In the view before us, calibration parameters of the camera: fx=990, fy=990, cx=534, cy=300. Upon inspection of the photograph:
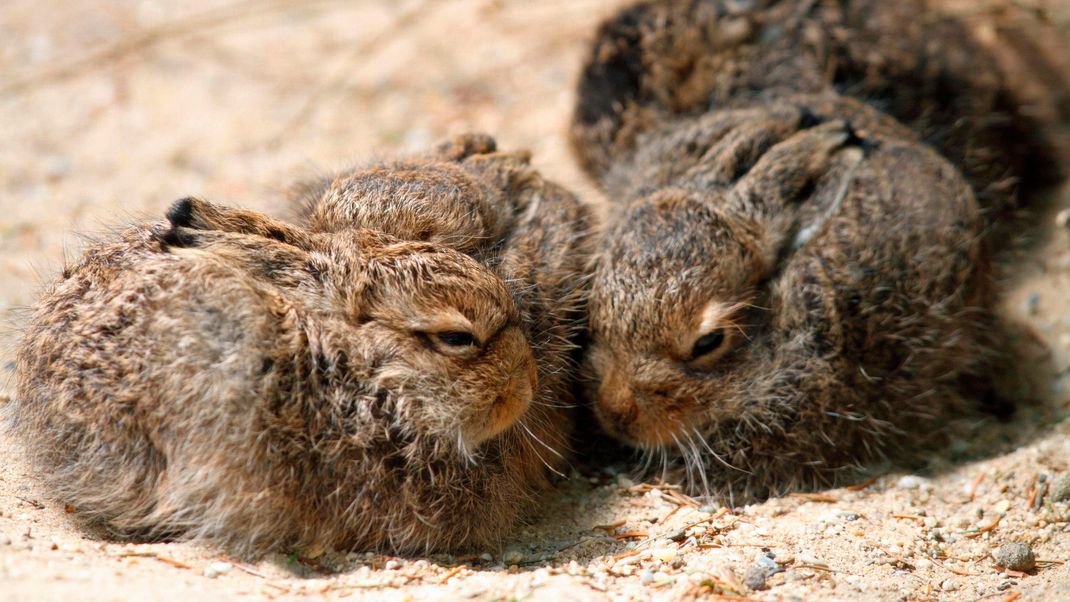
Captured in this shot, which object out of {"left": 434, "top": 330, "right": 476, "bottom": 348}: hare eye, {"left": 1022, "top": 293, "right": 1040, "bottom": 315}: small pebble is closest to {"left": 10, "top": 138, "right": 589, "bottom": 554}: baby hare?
{"left": 434, "top": 330, "right": 476, "bottom": 348}: hare eye

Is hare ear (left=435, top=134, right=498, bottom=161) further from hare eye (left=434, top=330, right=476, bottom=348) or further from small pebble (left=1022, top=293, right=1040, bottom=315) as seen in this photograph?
small pebble (left=1022, top=293, right=1040, bottom=315)

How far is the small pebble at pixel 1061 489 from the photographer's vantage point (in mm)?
4820

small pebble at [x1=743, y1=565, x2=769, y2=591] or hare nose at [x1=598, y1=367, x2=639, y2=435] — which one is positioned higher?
hare nose at [x1=598, y1=367, x2=639, y2=435]

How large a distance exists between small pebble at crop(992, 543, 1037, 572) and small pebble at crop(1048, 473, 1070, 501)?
1.75 ft

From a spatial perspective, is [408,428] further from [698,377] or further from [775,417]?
[775,417]

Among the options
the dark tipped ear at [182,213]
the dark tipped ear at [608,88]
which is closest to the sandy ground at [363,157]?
the dark tipped ear at [608,88]

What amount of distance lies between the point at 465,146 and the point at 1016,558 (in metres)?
3.45

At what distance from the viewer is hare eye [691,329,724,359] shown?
508 cm

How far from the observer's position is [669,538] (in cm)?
462

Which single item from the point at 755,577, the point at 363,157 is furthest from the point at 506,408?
the point at 363,157

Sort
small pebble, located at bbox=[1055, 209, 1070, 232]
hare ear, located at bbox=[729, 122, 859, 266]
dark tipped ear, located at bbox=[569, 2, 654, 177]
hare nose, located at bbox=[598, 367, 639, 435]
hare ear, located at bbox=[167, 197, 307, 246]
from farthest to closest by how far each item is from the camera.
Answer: dark tipped ear, located at bbox=[569, 2, 654, 177] → small pebble, located at bbox=[1055, 209, 1070, 232] → hare ear, located at bbox=[729, 122, 859, 266] → hare nose, located at bbox=[598, 367, 639, 435] → hare ear, located at bbox=[167, 197, 307, 246]

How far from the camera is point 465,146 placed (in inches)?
221

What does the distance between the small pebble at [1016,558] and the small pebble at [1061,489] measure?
21.0 inches

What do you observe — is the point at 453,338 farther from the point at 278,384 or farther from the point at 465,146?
the point at 465,146
